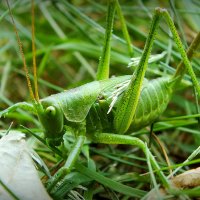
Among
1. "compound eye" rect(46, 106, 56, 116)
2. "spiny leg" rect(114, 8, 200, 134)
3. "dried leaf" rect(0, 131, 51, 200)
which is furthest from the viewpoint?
"spiny leg" rect(114, 8, 200, 134)

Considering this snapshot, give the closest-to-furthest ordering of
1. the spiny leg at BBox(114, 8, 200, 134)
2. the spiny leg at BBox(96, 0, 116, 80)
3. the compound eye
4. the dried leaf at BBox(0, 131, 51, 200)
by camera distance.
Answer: the dried leaf at BBox(0, 131, 51, 200), the compound eye, the spiny leg at BBox(114, 8, 200, 134), the spiny leg at BBox(96, 0, 116, 80)

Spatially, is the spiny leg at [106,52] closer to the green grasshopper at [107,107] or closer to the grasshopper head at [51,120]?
the green grasshopper at [107,107]

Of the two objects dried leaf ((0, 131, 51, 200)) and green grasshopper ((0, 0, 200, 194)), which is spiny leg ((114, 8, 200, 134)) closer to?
green grasshopper ((0, 0, 200, 194))

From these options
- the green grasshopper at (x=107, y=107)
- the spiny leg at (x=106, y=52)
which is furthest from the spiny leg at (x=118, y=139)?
the spiny leg at (x=106, y=52)

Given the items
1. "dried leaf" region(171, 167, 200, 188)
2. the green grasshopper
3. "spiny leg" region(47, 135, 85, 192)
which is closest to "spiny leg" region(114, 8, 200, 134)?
the green grasshopper

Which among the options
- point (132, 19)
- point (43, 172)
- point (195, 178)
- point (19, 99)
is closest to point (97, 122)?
point (43, 172)

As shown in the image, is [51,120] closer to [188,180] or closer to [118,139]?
[118,139]

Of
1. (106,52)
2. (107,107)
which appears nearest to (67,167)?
(107,107)
